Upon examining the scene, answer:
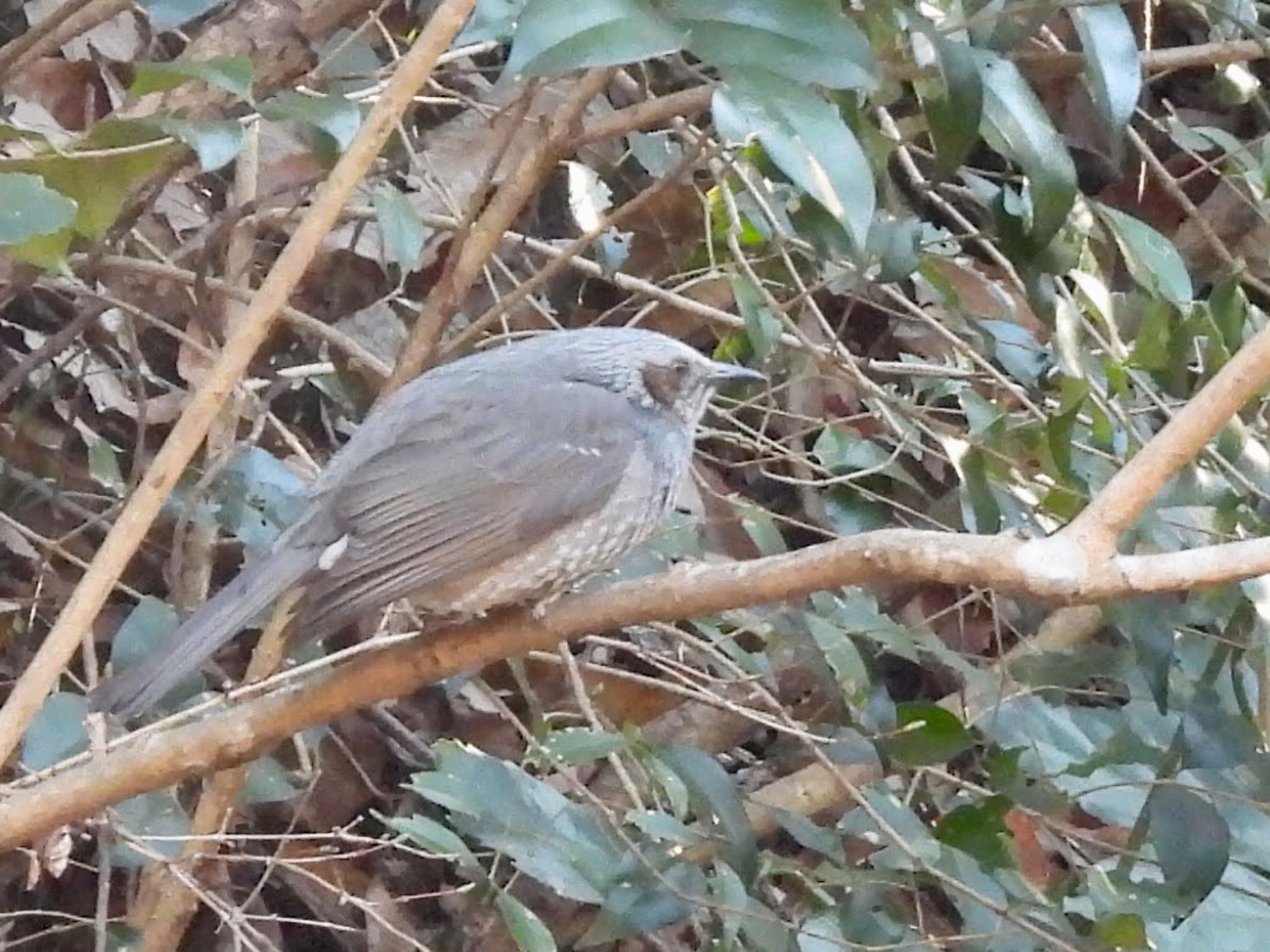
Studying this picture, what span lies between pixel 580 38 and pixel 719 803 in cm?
110

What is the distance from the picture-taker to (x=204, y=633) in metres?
1.96

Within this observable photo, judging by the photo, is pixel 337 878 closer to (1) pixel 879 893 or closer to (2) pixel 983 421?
(1) pixel 879 893

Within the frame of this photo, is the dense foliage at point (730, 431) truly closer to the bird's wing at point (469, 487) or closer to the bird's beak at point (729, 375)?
the bird's beak at point (729, 375)

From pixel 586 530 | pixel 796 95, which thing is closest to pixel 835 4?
pixel 796 95

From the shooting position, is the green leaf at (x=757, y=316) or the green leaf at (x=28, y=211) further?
the green leaf at (x=757, y=316)

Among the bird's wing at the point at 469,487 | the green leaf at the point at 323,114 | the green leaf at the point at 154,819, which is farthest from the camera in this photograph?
the green leaf at the point at 154,819

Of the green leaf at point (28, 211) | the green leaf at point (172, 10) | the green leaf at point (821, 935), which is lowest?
the green leaf at point (821, 935)

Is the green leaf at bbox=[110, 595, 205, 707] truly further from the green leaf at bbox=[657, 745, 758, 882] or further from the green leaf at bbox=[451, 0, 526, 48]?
the green leaf at bbox=[451, 0, 526, 48]

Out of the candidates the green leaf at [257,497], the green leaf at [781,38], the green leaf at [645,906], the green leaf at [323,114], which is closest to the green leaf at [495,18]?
the green leaf at [323,114]

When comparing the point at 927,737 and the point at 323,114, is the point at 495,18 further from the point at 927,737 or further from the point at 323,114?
the point at 927,737

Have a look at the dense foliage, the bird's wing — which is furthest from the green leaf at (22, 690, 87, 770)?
the bird's wing

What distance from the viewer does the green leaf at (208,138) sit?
5.24 ft

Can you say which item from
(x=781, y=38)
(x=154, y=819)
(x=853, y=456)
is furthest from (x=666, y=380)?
(x=781, y=38)

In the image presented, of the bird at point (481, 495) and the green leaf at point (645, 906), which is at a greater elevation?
the bird at point (481, 495)
